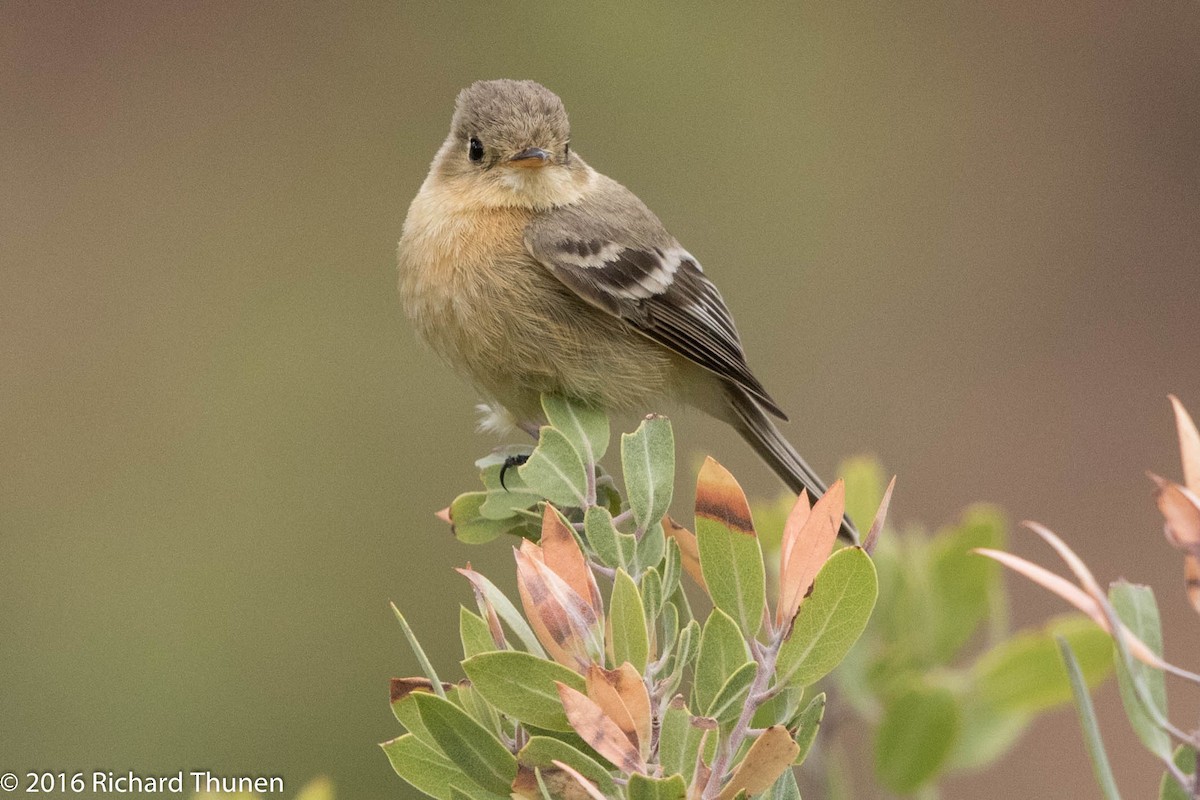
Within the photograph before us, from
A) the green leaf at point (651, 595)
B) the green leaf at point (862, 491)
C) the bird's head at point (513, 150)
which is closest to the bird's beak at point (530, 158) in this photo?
the bird's head at point (513, 150)

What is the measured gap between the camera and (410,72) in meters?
6.93

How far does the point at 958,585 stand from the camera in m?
2.31

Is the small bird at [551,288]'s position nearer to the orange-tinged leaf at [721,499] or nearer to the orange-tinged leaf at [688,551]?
the orange-tinged leaf at [688,551]

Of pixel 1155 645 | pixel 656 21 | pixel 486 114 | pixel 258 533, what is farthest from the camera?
pixel 656 21

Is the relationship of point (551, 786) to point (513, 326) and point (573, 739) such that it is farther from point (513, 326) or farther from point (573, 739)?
point (513, 326)

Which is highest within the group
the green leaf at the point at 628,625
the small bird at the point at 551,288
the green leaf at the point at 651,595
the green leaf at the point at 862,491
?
the small bird at the point at 551,288

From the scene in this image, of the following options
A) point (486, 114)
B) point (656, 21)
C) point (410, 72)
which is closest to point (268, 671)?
point (486, 114)

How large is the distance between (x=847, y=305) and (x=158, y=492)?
3626mm

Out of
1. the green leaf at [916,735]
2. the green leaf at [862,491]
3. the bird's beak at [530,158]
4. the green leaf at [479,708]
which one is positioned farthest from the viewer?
the bird's beak at [530,158]

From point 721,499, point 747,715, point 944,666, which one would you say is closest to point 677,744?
point 747,715

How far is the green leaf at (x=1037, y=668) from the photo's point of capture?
6.93ft

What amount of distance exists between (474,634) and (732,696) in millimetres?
342

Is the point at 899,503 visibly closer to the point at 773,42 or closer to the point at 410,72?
the point at 773,42

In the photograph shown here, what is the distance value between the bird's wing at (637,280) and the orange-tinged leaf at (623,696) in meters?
1.94
